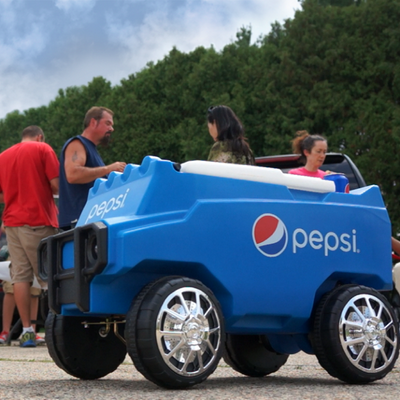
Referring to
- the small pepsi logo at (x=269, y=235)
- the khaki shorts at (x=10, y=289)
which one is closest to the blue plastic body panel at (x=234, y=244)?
the small pepsi logo at (x=269, y=235)

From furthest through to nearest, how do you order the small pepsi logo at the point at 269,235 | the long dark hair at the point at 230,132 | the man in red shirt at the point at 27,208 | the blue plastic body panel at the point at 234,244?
the man in red shirt at the point at 27,208 → the long dark hair at the point at 230,132 → the small pepsi logo at the point at 269,235 → the blue plastic body panel at the point at 234,244

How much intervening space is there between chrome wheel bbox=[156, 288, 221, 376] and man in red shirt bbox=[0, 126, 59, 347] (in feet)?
14.3

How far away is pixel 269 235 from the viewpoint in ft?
14.4

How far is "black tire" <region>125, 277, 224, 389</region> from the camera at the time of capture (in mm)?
3914

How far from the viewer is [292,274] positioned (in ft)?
14.6

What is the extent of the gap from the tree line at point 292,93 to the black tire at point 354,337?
21813mm

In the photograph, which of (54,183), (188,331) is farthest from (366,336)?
(54,183)

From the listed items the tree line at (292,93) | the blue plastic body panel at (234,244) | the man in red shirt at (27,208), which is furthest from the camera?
Answer: the tree line at (292,93)

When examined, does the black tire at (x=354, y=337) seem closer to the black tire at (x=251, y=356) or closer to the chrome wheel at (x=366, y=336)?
the chrome wheel at (x=366, y=336)

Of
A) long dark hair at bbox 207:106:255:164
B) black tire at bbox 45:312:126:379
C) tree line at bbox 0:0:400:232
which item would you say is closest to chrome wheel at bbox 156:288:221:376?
black tire at bbox 45:312:126:379

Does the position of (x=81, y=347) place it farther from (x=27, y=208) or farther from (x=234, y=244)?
(x=27, y=208)

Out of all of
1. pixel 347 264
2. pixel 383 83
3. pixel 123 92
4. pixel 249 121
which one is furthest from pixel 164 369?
pixel 123 92

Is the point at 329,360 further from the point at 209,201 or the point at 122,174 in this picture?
the point at 122,174

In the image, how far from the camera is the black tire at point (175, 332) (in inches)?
154
